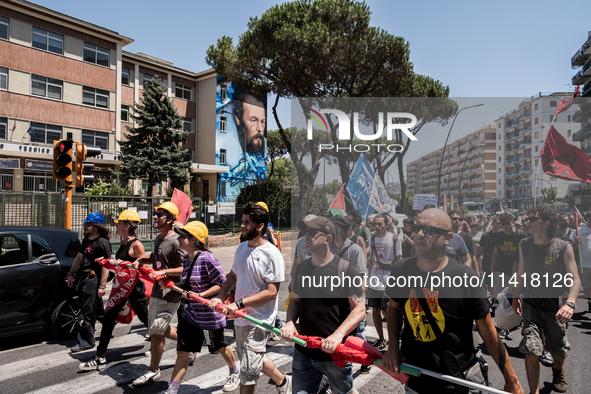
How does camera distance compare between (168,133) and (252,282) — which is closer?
(252,282)

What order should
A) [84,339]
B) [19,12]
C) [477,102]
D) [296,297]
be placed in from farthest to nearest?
1. [19,12]
2. [84,339]
3. [477,102]
4. [296,297]

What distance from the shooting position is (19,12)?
23.4m

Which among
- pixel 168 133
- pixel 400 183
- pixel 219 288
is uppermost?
pixel 168 133

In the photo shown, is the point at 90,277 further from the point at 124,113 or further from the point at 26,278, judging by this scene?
the point at 124,113

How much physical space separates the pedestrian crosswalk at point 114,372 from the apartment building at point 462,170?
2.17 m

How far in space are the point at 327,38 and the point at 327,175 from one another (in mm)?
15377

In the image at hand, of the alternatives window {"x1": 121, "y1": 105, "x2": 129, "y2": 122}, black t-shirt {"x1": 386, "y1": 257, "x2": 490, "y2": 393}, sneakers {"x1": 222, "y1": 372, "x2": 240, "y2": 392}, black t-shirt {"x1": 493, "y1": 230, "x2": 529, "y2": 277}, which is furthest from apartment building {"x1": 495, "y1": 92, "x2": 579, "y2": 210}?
window {"x1": 121, "y1": 105, "x2": 129, "y2": 122}

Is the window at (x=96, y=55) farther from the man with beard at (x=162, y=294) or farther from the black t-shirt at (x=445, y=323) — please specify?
the black t-shirt at (x=445, y=323)

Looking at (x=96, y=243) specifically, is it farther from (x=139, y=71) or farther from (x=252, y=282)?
(x=139, y=71)

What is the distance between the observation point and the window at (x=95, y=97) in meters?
26.4

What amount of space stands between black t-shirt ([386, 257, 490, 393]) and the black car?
507cm

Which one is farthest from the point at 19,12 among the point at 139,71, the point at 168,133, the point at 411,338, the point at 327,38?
the point at 411,338

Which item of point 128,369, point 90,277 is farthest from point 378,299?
point 90,277

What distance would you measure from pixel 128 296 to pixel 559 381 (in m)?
4.90
